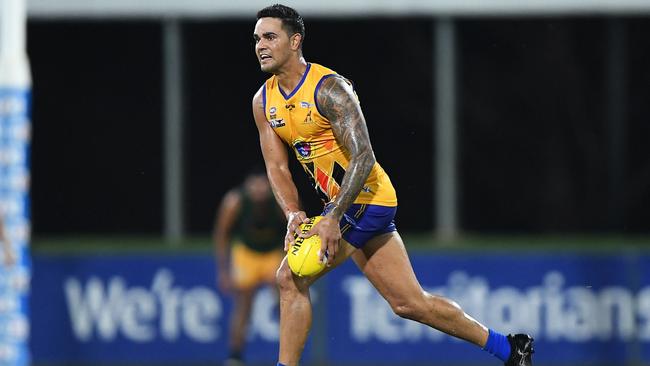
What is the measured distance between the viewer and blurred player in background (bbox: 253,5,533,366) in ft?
30.1

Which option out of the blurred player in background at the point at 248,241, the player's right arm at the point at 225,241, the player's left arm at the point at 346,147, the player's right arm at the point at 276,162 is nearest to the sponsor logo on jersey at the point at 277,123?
the player's right arm at the point at 276,162

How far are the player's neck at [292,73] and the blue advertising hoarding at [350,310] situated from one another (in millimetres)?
6763

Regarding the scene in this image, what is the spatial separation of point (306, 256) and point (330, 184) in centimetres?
57

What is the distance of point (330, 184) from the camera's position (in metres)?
9.59

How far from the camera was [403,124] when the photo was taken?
80.9 ft

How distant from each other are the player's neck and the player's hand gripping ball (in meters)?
0.81

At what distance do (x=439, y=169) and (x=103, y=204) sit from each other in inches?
291

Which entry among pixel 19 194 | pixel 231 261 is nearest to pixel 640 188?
pixel 231 261

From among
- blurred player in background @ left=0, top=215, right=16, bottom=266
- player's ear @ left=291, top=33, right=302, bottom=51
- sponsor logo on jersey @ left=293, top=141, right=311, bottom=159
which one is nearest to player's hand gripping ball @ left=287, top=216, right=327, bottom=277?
sponsor logo on jersey @ left=293, top=141, right=311, bottom=159

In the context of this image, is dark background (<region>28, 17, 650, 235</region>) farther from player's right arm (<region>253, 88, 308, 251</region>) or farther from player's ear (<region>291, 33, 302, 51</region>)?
player's ear (<region>291, 33, 302, 51</region>)

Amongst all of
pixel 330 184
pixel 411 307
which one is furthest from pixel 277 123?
pixel 411 307

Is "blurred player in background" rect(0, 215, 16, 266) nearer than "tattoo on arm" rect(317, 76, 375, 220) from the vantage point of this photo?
No

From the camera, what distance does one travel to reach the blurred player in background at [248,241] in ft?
52.8

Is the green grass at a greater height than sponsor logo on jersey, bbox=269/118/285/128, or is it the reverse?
sponsor logo on jersey, bbox=269/118/285/128
